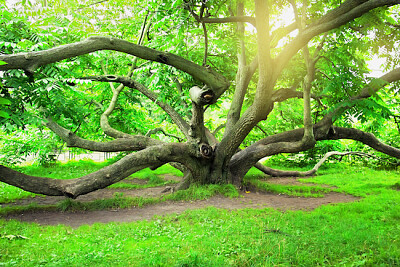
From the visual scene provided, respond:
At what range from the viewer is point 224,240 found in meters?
4.22

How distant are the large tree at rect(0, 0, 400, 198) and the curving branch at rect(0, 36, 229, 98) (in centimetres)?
2

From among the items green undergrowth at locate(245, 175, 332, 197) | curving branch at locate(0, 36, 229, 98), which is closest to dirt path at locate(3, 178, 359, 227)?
green undergrowth at locate(245, 175, 332, 197)

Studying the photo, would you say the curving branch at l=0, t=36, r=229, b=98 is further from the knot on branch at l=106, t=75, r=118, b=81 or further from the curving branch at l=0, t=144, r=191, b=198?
the knot on branch at l=106, t=75, r=118, b=81

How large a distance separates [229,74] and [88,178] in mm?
6582

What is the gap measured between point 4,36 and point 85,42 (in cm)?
279

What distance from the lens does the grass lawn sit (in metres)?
3.54

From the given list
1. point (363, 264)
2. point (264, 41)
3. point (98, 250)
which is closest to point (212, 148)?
point (264, 41)

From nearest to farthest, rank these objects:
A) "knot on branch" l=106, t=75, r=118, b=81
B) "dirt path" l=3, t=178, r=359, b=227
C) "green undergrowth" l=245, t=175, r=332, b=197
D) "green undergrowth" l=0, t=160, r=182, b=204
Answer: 1. "dirt path" l=3, t=178, r=359, b=227
2. "knot on branch" l=106, t=75, r=118, b=81
3. "green undergrowth" l=245, t=175, r=332, b=197
4. "green undergrowth" l=0, t=160, r=182, b=204

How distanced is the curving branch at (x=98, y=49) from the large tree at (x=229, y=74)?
0.02 m

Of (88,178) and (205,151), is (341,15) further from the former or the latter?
(88,178)

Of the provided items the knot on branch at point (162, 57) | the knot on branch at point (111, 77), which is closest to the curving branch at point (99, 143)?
the knot on branch at point (111, 77)

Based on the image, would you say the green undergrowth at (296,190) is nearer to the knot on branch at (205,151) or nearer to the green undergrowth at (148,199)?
the green undergrowth at (148,199)

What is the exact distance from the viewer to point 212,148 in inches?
350

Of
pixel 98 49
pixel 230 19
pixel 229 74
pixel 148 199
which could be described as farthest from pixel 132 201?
pixel 229 74
